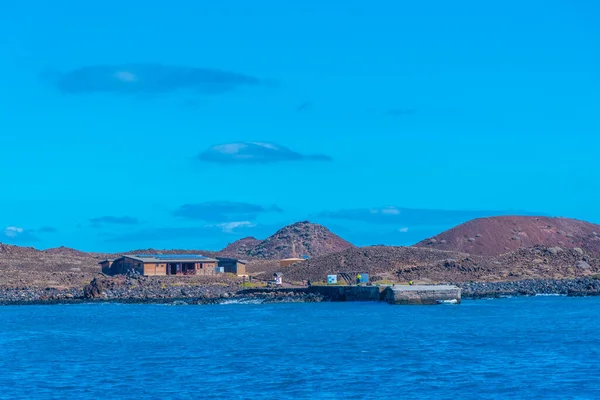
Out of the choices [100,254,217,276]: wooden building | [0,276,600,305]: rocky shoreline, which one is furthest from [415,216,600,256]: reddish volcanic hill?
[100,254,217,276]: wooden building

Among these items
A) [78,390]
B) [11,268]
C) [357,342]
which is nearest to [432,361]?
[357,342]

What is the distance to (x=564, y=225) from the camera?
500 feet

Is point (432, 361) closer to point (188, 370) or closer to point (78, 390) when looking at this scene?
point (188, 370)

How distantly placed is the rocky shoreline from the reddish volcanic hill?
42776 millimetres

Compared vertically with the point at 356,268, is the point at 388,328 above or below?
below

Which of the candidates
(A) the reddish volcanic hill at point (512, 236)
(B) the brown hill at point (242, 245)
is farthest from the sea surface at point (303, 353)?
(B) the brown hill at point (242, 245)

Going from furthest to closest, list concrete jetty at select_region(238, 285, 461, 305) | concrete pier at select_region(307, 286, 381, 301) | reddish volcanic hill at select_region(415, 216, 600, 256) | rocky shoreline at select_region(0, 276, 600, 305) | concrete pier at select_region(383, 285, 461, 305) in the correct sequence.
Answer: reddish volcanic hill at select_region(415, 216, 600, 256)
concrete pier at select_region(307, 286, 381, 301)
rocky shoreline at select_region(0, 276, 600, 305)
concrete jetty at select_region(238, 285, 461, 305)
concrete pier at select_region(383, 285, 461, 305)

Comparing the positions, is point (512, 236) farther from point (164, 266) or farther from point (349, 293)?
point (349, 293)

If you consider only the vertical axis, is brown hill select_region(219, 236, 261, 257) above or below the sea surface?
above

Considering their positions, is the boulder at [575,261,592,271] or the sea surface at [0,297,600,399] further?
the boulder at [575,261,592,271]

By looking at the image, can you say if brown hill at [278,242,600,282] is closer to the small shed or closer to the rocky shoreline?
the rocky shoreline

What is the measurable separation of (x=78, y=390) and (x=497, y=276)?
6876cm

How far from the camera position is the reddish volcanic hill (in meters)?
135

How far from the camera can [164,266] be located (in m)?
95.1
